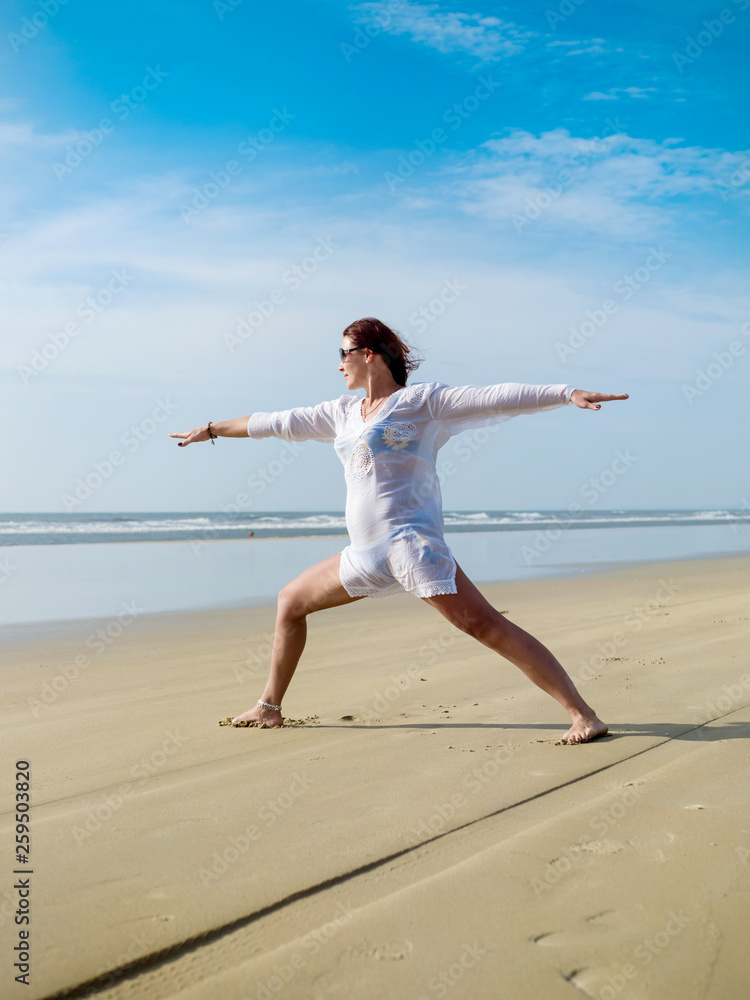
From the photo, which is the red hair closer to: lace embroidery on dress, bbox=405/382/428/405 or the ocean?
lace embroidery on dress, bbox=405/382/428/405

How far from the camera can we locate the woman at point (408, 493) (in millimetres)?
3617

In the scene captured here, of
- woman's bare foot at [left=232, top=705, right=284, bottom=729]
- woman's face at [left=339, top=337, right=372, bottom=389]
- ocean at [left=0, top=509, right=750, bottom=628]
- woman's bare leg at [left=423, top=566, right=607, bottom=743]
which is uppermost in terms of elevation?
woman's face at [left=339, top=337, right=372, bottom=389]

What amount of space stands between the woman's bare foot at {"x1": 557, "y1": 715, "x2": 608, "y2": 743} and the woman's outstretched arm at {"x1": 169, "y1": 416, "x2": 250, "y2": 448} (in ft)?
7.39

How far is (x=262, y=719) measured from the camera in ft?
13.5

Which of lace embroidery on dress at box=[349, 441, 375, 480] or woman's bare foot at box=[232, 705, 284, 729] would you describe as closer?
lace embroidery on dress at box=[349, 441, 375, 480]

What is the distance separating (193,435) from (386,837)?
2.46 m

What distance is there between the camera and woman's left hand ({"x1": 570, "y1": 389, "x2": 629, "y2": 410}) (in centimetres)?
335

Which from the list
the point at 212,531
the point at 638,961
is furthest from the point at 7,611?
the point at 212,531

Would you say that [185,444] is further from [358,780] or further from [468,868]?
[468,868]

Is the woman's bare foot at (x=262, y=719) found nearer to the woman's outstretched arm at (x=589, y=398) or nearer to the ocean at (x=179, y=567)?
the woman's outstretched arm at (x=589, y=398)

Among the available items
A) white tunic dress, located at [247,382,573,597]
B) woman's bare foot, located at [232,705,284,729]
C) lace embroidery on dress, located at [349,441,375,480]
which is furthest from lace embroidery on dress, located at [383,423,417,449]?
woman's bare foot, located at [232,705,284,729]

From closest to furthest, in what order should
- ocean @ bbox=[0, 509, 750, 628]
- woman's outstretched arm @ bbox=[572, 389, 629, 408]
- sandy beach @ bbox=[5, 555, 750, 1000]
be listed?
1. sandy beach @ bbox=[5, 555, 750, 1000]
2. woman's outstretched arm @ bbox=[572, 389, 629, 408]
3. ocean @ bbox=[0, 509, 750, 628]

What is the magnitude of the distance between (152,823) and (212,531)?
1300 inches

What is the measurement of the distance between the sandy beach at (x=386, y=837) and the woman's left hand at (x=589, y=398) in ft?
5.02
